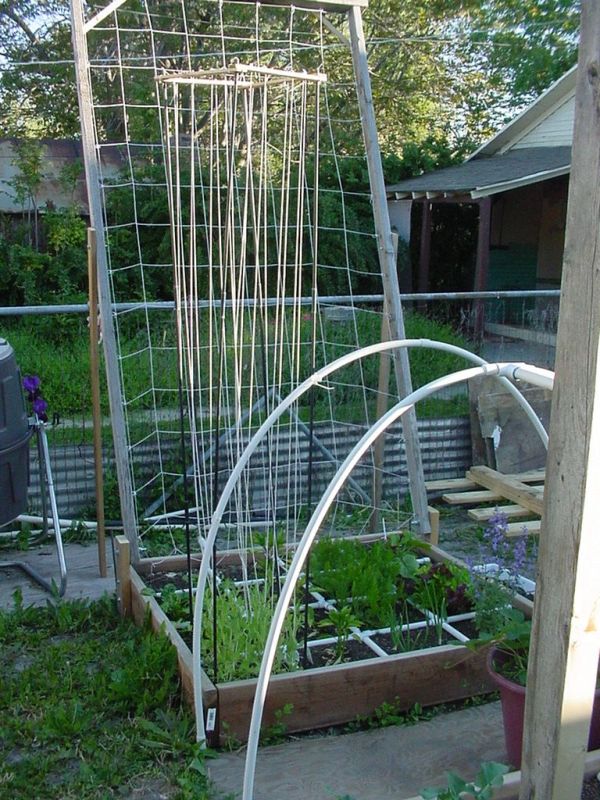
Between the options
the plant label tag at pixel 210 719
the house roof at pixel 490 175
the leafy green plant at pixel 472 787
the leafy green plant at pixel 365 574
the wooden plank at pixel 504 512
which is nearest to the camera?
the leafy green plant at pixel 472 787

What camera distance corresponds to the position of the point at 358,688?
294cm

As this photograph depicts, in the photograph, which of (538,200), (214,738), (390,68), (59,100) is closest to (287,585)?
(214,738)

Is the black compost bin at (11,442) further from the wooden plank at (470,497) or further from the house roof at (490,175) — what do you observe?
the house roof at (490,175)

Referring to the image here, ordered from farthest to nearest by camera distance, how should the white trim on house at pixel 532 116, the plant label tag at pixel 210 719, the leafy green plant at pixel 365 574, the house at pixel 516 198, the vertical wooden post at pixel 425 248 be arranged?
the vertical wooden post at pixel 425 248 < the white trim on house at pixel 532 116 < the house at pixel 516 198 < the leafy green plant at pixel 365 574 < the plant label tag at pixel 210 719

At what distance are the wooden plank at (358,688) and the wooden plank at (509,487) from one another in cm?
226

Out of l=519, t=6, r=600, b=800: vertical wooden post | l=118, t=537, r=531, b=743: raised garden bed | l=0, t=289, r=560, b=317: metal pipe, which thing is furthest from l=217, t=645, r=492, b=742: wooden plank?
l=0, t=289, r=560, b=317: metal pipe

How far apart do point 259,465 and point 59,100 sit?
12.7 m

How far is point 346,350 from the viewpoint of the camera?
603cm

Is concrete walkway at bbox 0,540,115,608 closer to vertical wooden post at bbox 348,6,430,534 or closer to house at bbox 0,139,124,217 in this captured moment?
vertical wooden post at bbox 348,6,430,534

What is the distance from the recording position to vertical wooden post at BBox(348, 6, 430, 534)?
13.3ft

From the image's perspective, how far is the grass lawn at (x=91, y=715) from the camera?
256 centimetres

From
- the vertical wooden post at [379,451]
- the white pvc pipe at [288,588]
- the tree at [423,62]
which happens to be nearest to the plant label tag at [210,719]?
the white pvc pipe at [288,588]

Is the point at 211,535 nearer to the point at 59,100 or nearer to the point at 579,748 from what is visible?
the point at 579,748

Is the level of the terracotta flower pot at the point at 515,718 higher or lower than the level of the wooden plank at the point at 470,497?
higher
